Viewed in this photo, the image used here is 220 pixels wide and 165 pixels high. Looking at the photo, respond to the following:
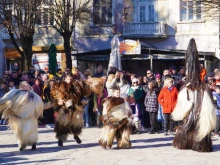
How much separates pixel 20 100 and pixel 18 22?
1518cm

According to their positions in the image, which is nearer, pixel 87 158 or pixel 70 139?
pixel 87 158

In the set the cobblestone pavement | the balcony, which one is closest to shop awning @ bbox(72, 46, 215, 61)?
the balcony

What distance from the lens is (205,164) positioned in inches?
357

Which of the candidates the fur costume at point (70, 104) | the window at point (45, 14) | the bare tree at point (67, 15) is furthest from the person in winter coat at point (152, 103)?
the window at point (45, 14)

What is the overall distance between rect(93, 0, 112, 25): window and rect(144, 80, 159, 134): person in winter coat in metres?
15.8

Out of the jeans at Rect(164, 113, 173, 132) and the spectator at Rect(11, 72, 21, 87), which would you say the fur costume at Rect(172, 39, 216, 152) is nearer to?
the jeans at Rect(164, 113, 173, 132)

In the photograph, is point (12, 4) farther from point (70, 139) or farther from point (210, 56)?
point (70, 139)

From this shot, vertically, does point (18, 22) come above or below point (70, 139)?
above

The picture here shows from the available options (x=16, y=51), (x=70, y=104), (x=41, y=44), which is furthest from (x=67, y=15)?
(x=70, y=104)

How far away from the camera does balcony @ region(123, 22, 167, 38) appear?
28.6 meters

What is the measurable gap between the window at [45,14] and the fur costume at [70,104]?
14.6 m

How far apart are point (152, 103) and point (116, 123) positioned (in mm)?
3791

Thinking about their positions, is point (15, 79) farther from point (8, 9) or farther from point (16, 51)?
point (16, 51)

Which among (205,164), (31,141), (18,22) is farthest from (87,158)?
(18,22)
